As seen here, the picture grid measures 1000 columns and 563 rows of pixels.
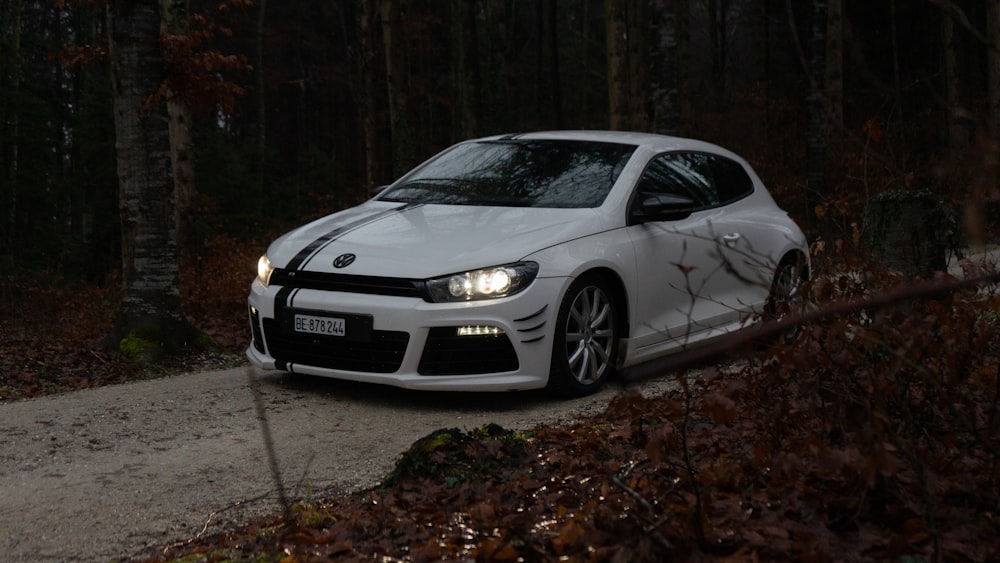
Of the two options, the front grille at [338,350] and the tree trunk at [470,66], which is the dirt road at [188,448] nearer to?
the front grille at [338,350]

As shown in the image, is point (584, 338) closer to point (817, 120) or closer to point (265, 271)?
point (265, 271)

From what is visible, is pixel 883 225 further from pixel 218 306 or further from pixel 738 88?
pixel 738 88

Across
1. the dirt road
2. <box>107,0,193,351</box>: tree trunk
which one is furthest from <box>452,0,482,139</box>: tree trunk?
the dirt road

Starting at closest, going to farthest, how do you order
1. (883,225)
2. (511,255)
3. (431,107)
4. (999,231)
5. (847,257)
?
(847,257), (999,231), (511,255), (883,225), (431,107)

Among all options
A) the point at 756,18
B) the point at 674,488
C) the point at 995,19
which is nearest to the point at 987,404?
the point at 674,488

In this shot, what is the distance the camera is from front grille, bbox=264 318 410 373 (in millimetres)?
6504

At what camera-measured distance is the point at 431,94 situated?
4369 centimetres

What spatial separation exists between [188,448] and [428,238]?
1929 mm

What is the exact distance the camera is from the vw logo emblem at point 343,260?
670cm

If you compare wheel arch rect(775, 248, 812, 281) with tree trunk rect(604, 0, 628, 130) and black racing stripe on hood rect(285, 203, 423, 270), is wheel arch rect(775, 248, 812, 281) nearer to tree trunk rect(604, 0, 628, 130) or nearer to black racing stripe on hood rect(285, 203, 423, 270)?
black racing stripe on hood rect(285, 203, 423, 270)

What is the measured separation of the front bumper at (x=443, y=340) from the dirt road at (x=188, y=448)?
238mm

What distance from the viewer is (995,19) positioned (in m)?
18.3

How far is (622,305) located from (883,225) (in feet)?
6.97

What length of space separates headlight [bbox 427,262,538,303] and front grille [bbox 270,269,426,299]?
97mm
